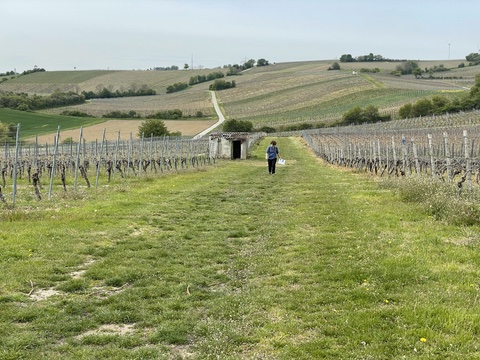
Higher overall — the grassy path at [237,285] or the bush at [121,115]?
the bush at [121,115]

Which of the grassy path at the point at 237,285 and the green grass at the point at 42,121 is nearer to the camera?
the grassy path at the point at 237,285

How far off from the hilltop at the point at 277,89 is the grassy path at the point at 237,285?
70377mm

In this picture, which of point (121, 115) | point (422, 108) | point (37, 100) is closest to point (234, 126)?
point (422, 108)

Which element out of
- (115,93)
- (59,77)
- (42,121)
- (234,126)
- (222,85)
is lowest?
(234,126)

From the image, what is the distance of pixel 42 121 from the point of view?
252ft

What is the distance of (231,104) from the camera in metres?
104

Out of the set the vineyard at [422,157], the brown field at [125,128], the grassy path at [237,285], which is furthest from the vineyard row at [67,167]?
the brown field at [125,128]

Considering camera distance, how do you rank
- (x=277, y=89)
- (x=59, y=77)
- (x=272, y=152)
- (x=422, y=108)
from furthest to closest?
(x=59, y=77) → (x=277, y=89) → (x=422, y=108) → (x=272, y=152)

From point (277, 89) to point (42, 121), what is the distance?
173 feet

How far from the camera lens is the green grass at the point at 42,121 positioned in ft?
228

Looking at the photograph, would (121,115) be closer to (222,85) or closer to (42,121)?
(42,121)

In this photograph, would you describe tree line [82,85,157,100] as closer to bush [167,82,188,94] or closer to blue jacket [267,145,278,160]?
bush [167,82,188,94]

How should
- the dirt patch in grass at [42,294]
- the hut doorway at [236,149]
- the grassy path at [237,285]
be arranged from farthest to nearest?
the hut doorway at [236,149] < the dirt patch in grass at [42,294] < the grassy path at [237,285]

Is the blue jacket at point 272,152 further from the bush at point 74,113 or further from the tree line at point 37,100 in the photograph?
the tree line at point 37,100
